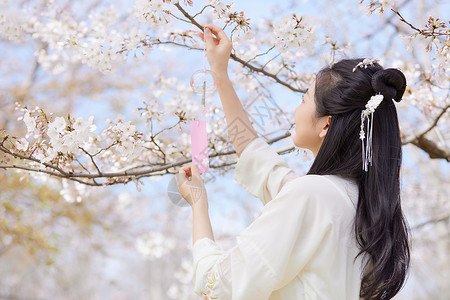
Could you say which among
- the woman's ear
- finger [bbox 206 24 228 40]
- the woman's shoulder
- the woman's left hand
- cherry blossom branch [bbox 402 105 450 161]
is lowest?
the woman's shoulder

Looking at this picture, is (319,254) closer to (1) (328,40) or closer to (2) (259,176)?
(2) (259,176)

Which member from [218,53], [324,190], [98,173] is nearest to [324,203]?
[324,190]

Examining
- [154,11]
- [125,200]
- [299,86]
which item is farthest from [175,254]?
[154,11]

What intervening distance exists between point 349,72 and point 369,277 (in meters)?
0.49

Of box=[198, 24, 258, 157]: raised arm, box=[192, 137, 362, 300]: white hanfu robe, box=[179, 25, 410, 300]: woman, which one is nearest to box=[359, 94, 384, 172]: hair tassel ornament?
box=[179, 25, 410, 300]: woman

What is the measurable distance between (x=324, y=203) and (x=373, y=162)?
0.19 metres

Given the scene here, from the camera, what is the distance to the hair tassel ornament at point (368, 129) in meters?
1.06

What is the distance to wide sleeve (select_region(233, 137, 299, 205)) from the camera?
117cm

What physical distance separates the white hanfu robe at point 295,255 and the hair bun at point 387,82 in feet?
0.86

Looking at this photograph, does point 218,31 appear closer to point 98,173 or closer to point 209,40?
point 209,40

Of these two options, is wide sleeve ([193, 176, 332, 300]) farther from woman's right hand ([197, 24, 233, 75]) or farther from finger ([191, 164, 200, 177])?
woman's right hand ([197, 24, 233, 75])

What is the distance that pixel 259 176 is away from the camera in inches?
46.8

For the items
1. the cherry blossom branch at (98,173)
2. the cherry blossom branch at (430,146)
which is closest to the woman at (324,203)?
the cherry blossom branch at (98,173)

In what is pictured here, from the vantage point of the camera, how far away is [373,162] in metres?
1.08
